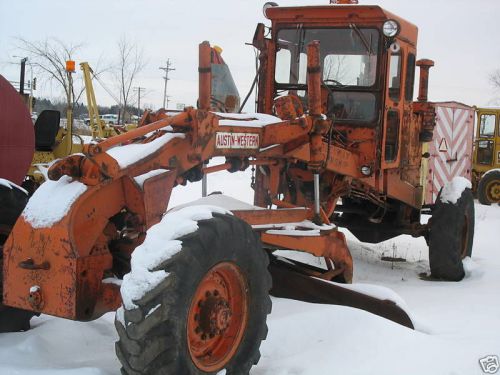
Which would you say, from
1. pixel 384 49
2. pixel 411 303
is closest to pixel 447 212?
pixel 411 303

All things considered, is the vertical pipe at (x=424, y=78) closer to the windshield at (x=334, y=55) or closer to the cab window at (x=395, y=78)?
the cab window at (x=395, y=78)

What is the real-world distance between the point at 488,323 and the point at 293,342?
1.93 metres

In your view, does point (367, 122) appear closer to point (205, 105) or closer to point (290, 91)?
point (290, 91)

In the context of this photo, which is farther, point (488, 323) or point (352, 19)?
point (352, 19)

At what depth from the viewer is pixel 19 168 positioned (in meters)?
5.66

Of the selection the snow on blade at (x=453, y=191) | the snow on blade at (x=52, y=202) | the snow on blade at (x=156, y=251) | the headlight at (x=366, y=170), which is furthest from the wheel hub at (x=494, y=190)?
the snow on blade at (x=52, y=202)

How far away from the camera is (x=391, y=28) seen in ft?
19.6

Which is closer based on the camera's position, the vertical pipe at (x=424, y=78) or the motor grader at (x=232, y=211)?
the motor grader at (x=232, y=211)

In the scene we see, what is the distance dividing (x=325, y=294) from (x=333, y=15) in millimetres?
2876

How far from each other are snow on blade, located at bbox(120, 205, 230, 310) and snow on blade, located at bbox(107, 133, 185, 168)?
523 mm

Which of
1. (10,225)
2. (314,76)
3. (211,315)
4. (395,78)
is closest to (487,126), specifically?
(395,78)

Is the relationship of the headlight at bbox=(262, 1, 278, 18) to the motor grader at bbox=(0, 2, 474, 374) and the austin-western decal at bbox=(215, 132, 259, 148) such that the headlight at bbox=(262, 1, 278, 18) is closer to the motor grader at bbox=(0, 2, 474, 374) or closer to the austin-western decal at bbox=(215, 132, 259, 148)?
the motor grader at bbox=(0, 2, 474, 374)

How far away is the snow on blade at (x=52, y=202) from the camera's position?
3531 millimetres

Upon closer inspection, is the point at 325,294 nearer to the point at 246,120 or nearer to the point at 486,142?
the point at 246,120
